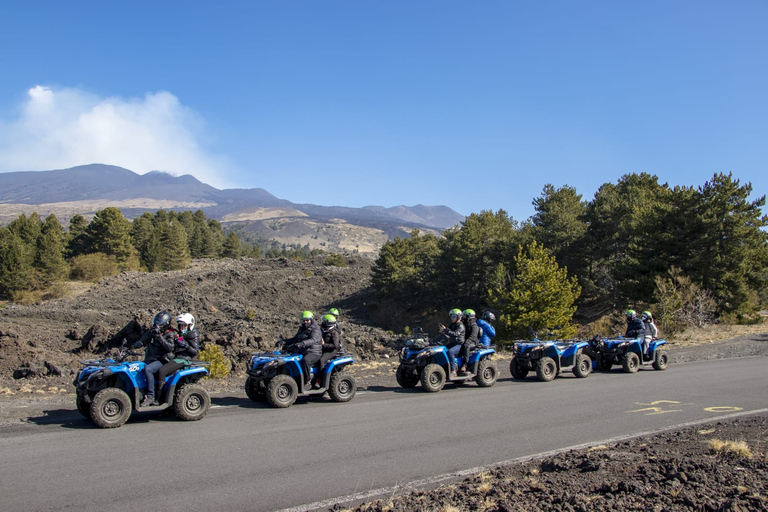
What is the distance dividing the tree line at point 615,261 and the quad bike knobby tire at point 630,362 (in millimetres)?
12280

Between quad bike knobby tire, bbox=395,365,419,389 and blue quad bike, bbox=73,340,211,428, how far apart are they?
537cm

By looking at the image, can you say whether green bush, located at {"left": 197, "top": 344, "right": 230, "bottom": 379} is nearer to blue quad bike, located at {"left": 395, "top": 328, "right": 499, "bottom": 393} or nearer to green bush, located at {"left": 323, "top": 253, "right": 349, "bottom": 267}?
blue quad bike, located at {"left": 395, "top": 328, "right": 499, "bottom": 393}

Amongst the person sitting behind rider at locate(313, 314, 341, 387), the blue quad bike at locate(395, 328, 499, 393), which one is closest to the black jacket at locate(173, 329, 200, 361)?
the person sitting behind rider at locate(313, 314, 341, 387)

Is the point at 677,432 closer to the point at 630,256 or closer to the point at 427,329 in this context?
the point at 630,256

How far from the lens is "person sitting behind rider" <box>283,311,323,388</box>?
11531mm

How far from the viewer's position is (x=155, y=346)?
398 inches

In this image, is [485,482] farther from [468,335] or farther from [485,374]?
[485,374]

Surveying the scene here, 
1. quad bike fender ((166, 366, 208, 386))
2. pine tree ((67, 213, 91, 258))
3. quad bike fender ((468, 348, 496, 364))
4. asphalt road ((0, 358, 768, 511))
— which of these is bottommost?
asphalt road ((0, 358, 768, 511))

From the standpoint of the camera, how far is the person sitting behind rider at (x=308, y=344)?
11531 mm

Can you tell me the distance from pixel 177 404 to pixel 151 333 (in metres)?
1.41

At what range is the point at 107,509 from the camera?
18.8ft

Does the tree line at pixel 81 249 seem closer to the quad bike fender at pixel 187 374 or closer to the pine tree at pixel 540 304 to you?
the pine tree at pixel 540 304

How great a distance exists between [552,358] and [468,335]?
10.3 feet

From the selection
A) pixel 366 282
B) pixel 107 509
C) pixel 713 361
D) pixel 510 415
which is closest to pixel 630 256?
pixel 713 361
